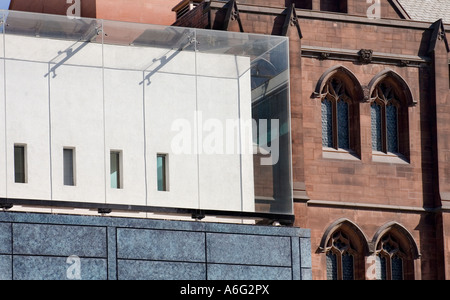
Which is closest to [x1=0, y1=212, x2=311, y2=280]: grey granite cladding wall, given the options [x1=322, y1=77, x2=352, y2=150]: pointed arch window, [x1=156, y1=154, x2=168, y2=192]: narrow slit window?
[x1=156, y1=154, x2=168, y2=192]: narrow slit window

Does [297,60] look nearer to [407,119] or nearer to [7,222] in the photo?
[407,119]

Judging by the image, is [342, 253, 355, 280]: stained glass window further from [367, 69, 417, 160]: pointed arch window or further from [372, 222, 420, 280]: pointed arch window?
[367, 69, 417, 160]: pointed arch window

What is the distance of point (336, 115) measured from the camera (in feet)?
179

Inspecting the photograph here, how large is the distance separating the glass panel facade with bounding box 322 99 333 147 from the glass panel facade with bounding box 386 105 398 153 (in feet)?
7.37

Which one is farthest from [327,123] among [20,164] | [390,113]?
[20,164]

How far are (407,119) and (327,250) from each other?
5.50 metres

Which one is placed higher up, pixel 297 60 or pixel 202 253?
pixel 297 60

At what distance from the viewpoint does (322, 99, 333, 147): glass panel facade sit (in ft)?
179

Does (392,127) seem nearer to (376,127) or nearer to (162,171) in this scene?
(376,127)

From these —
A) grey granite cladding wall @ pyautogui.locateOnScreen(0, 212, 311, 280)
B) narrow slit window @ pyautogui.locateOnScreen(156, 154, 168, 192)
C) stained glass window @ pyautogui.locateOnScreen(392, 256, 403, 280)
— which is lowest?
stained glass window @ pyautogui.locateOnScreen(392, 256, 403, 280)

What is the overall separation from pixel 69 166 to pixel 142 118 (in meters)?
2.34

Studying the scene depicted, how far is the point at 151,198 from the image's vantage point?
134 feet
